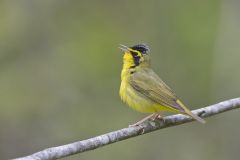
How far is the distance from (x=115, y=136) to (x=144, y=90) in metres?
1.27

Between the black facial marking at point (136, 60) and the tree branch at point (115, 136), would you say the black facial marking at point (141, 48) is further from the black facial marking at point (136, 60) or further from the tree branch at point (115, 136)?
the tree branch at point (115, 136)

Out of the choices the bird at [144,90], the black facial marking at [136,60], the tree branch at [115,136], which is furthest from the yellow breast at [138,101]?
the black facial marking at [136,60]

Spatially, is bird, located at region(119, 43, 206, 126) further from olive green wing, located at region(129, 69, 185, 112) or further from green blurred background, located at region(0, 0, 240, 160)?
green blurred background, located at region(0, 0, 240, 160)

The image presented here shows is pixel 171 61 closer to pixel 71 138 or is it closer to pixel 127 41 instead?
pixel 127 41

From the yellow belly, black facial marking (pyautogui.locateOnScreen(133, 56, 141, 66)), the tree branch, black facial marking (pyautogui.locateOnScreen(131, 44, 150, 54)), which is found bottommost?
the tree branch

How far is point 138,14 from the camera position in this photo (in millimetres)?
14656

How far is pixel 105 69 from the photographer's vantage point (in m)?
13.2

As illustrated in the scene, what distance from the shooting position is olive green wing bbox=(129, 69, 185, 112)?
7.45 m

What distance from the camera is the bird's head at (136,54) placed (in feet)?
26.1

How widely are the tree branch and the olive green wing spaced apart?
0.61ft

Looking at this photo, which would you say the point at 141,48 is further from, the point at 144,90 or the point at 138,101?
the point at 138,101

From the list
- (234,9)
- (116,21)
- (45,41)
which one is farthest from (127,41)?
(234,9)

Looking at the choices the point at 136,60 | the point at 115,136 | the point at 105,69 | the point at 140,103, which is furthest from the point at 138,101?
the point at 105,69

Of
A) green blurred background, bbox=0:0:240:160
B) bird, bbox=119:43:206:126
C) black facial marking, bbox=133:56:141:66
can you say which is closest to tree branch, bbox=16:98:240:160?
bird, bbox=119:43:206:126
